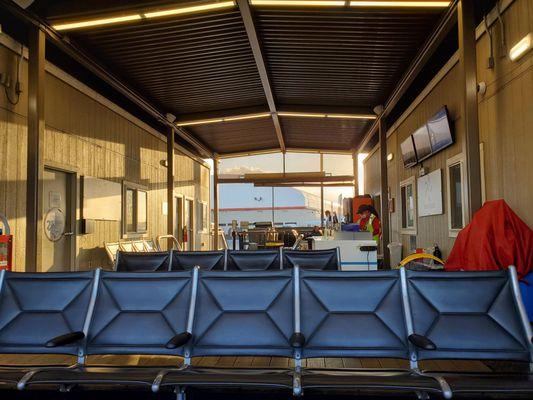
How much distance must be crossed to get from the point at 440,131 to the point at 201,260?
13.9ft

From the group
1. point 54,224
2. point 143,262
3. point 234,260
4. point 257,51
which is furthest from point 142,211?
point 234,260

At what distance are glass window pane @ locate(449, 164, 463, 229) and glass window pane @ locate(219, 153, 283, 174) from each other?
9035 mm

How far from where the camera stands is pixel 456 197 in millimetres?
5996

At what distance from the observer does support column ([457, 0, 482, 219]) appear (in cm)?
406

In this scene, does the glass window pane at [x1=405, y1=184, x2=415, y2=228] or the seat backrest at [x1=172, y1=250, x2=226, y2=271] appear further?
the glass window pane at [x1=405, y1=184, x2=415, y2=228]

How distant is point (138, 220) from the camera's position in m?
8.55

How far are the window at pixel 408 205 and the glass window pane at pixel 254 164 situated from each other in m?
6.57

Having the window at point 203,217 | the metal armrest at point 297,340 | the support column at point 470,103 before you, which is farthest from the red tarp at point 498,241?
the window at point 203,217

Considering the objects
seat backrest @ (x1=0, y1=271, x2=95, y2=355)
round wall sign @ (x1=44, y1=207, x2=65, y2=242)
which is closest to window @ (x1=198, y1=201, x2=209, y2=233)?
round wall sign @ (x1=44, y1=207, x2=65, y2=242)

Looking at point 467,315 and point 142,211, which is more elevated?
point 142,211

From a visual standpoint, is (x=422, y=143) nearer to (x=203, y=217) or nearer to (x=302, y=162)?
(x=302, y=162)

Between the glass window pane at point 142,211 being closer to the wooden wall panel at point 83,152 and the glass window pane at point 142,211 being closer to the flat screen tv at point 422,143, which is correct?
the wooden wall panel at point 83,152

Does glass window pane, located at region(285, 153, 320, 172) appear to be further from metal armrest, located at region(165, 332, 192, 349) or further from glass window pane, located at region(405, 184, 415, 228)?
metal armrest, located at region(165, 332, 192, 349)

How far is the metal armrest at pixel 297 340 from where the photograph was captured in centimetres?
204
